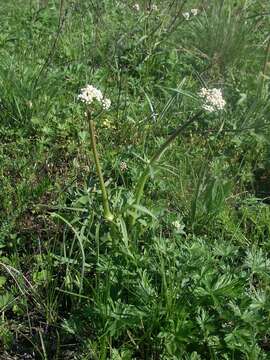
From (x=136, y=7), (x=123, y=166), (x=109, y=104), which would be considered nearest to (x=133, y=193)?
(x=123, y=166)

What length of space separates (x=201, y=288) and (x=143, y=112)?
1388 millimetres

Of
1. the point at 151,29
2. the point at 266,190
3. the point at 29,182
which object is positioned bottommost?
the point at 29,182

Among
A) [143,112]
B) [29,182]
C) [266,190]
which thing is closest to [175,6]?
[143,112]

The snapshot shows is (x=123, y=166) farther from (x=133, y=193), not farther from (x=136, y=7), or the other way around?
(x=136, y=7)

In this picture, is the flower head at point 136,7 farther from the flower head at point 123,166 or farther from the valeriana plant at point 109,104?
the valeriana plant at point 109,104

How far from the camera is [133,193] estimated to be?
6.77ft

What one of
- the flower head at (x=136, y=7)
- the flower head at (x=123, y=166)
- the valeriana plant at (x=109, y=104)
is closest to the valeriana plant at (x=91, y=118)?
the valeriana plant at (x=109, y=104)

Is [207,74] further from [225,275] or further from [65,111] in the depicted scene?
[225,275]

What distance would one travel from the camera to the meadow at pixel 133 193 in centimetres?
171

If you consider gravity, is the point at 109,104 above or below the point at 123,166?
above

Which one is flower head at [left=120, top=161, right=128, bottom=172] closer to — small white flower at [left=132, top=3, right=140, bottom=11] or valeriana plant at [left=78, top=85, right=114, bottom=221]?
valeriana plant at [left=78, top=85, right=114, bottom=221]

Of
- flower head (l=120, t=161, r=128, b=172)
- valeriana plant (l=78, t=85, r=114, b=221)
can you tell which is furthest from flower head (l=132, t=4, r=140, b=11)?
valeriana plant (l=78, t=85, r=114, b=221)

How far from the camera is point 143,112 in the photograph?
2.89 meters

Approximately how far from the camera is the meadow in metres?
1.71
